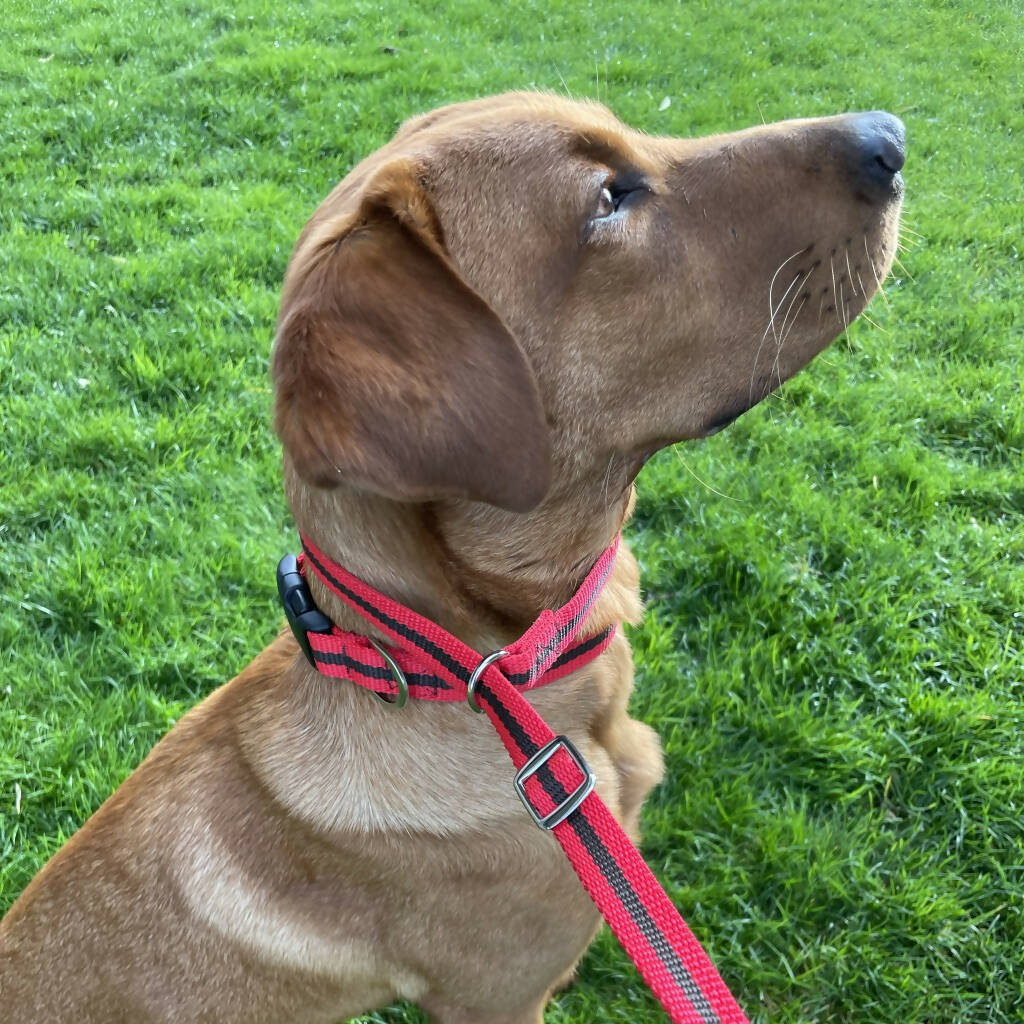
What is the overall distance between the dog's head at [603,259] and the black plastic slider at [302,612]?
1.88ft

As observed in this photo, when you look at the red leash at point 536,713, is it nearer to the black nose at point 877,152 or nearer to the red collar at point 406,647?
the red collar at point 406,647

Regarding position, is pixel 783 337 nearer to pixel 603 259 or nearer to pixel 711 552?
pixel 603 259

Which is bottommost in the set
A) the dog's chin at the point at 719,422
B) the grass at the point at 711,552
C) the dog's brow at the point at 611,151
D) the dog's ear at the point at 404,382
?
the grass at the point at 711,552

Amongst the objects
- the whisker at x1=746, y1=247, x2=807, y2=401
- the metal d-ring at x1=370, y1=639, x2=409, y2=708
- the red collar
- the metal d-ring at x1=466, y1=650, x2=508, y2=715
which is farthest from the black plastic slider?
the whisker at x1=746, y1=247, x2=807, y2=401

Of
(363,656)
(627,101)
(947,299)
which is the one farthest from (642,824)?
(627,101)

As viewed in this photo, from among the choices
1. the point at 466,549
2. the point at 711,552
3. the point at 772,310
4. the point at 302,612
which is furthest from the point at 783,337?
the point at 711,552

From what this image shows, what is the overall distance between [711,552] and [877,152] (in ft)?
6.51

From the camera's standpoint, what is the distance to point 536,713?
1.74m

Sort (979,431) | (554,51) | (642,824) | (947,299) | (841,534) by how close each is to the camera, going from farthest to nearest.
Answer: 1. (554,51)
2. (947,299)
3. (979,431)
4. (841,534)
5. (642,824)

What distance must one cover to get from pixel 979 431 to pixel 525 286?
3.27 metres

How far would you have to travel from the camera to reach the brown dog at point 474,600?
6.18ft

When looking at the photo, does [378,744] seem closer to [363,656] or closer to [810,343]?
[363,656]

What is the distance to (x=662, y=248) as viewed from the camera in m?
1.96

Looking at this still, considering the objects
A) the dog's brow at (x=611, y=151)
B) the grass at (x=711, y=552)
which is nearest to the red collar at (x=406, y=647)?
the dog's brow at (x=611, y=151)
